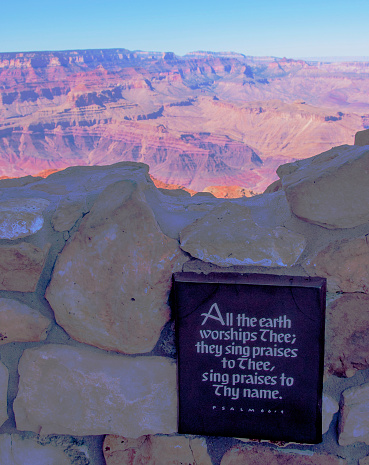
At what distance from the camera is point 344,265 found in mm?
759

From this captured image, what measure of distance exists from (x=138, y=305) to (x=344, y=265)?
0.44 metres

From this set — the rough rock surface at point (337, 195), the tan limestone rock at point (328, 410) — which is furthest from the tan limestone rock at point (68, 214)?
the tan limestone rock at point (328, 410)

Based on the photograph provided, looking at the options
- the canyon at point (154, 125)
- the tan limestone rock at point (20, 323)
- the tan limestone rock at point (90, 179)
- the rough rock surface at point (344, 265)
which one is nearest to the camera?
the rough rock surface at point (344, 265)

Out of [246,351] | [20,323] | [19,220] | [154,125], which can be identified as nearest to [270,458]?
[246,351]

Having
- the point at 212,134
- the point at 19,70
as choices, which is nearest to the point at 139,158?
the point at 212,134

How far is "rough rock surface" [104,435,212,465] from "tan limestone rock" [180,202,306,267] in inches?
18.4

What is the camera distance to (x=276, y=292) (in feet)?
2.50

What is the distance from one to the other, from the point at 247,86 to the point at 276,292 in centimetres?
9466

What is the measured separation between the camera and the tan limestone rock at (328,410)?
84cm

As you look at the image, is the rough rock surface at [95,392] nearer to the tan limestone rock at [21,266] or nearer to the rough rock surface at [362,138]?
the tan limestone rock at [21,266]

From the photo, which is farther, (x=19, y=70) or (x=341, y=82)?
(x=341, y=82)

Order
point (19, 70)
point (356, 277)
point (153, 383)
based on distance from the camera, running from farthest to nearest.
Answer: point (19, 70) < point (153, 383) < point (356, 277)

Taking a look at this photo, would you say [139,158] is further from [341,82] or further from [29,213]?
[341,82]

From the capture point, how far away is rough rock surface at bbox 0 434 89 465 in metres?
0.92
